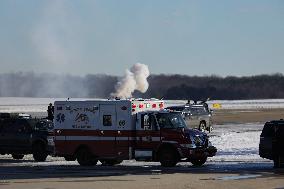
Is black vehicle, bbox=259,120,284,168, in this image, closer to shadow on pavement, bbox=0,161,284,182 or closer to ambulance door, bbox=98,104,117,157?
shadow on pavement, bbox=0,161,284,182

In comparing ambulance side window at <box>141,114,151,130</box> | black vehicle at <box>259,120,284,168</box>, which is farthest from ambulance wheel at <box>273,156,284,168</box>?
ambulance side window at <box>141,114,151,130</box>

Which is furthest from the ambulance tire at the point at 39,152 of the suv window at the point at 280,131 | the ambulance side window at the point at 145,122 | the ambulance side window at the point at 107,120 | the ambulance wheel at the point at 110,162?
the suv window at the point at 280,131

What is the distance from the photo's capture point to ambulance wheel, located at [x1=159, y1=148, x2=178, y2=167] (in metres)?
24.9

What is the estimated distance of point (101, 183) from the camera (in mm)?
19484

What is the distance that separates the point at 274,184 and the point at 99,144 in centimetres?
898

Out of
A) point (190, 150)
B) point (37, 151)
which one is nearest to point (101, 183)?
point (190, 150)

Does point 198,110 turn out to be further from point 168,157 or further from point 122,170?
point 122,170

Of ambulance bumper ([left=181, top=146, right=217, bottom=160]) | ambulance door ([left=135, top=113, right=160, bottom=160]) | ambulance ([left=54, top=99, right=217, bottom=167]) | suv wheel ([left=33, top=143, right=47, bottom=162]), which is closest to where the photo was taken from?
ambulance bumper ([left=181, top=146, right=217, bottom=160])

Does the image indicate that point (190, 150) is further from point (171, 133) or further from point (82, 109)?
point (82, 109)

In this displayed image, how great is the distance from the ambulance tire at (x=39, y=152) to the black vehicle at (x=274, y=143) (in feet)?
30.8

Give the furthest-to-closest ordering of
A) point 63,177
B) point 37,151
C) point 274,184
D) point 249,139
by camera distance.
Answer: point 249,139, point 37,151, point 63,177, point 274,184

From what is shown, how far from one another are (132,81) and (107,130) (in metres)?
59.1

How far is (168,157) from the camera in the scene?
82.1ft

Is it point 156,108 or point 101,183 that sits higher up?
point 156,108
